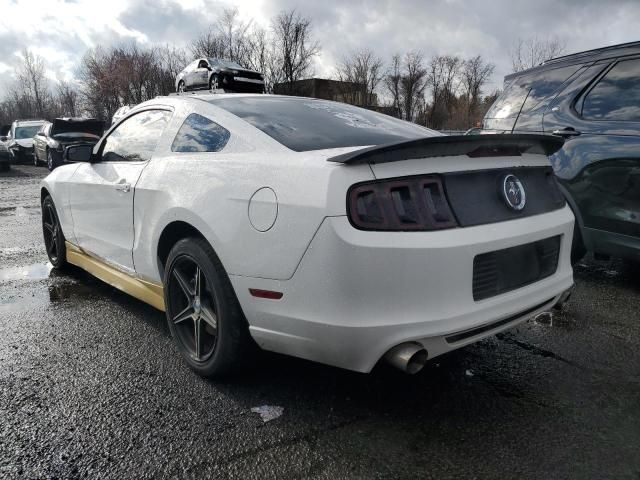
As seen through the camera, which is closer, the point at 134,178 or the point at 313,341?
the point at 313,341

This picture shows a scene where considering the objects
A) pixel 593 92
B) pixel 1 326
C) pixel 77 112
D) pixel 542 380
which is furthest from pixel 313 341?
pixel 77 112

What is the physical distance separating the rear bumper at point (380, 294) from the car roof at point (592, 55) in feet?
9.17

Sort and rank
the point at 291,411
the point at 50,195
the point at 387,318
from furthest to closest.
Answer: the point at 50,195 < the point at 291,411 < the point at 387,318

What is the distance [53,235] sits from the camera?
468 cm

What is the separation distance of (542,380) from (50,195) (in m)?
4.26

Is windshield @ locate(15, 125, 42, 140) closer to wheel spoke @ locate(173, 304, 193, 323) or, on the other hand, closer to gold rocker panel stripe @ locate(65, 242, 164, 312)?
gold rocker panel stripe @ locate(65, 242, 164, 312)

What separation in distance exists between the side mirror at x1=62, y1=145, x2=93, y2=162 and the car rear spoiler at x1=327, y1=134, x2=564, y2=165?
99.5 inches

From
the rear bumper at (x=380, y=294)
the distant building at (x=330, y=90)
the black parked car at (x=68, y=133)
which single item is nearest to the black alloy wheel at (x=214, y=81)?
the black parked car at (x=68, y=133)

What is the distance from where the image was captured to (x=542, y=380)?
2576 mm

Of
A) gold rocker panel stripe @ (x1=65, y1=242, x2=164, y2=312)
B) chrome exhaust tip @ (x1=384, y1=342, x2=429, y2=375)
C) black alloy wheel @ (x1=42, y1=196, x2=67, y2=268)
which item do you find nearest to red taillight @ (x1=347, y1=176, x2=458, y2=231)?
chrome exhaust tip @ (x1=384, y1=342, x2=429, y2=375)

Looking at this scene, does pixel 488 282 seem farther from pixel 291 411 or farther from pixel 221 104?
pixel 221 104

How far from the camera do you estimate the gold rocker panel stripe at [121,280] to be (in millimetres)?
3023

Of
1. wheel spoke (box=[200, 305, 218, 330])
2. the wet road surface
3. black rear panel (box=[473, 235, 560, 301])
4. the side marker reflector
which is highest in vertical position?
black rear panel (box=[473, 235, 560, 301])

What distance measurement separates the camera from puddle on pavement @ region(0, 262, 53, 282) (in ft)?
15.2
